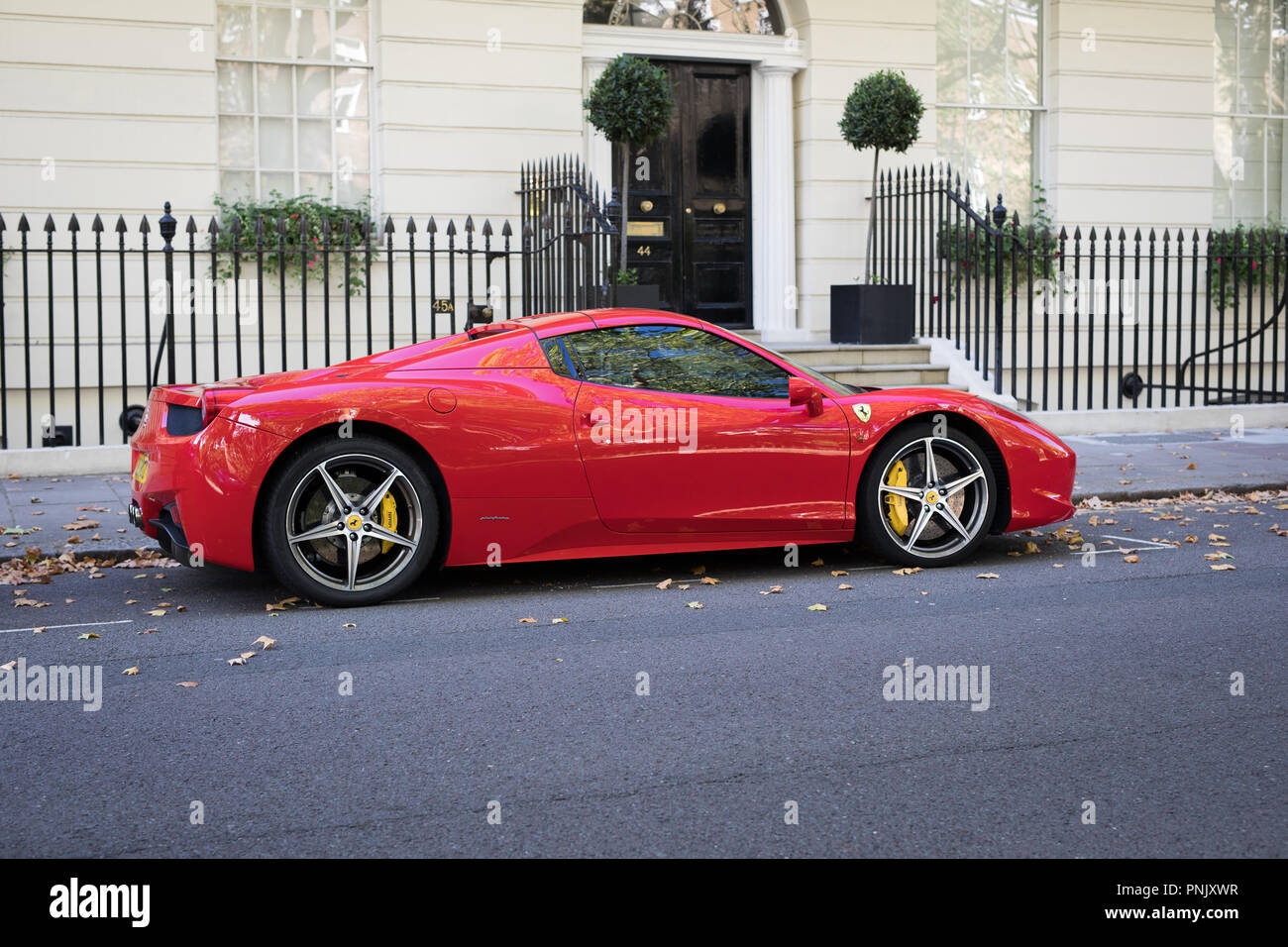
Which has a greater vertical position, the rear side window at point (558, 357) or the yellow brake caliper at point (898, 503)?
the rear side window at point (558, 357)

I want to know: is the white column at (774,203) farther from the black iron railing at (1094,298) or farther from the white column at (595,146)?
the white column at (595,146)

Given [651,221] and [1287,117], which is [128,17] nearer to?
[651,221]

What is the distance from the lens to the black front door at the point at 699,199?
1457cm

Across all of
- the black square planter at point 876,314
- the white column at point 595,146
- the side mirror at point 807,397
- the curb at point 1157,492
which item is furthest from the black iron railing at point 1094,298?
the side mirror at point 807,397

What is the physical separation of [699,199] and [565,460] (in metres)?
8.75

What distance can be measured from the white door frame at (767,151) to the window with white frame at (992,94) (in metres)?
1.90

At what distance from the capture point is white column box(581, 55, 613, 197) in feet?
46.5

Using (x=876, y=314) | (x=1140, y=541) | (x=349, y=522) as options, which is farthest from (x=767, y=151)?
(x=349, y=522)

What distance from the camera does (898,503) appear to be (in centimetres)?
720

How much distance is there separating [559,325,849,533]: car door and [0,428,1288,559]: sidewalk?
8.91 feet

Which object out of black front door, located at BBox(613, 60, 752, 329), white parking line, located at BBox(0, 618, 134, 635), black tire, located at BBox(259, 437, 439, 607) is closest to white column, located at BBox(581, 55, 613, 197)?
black front door, located at BBox(613, 60, 752, 329)

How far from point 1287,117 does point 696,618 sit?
14075 millimetres

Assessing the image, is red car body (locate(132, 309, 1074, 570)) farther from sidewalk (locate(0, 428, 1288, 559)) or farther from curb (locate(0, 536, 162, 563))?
sidewalk (locate(0, 428, 1288, 559))

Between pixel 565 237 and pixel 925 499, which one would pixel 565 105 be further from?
pixel 925 499
